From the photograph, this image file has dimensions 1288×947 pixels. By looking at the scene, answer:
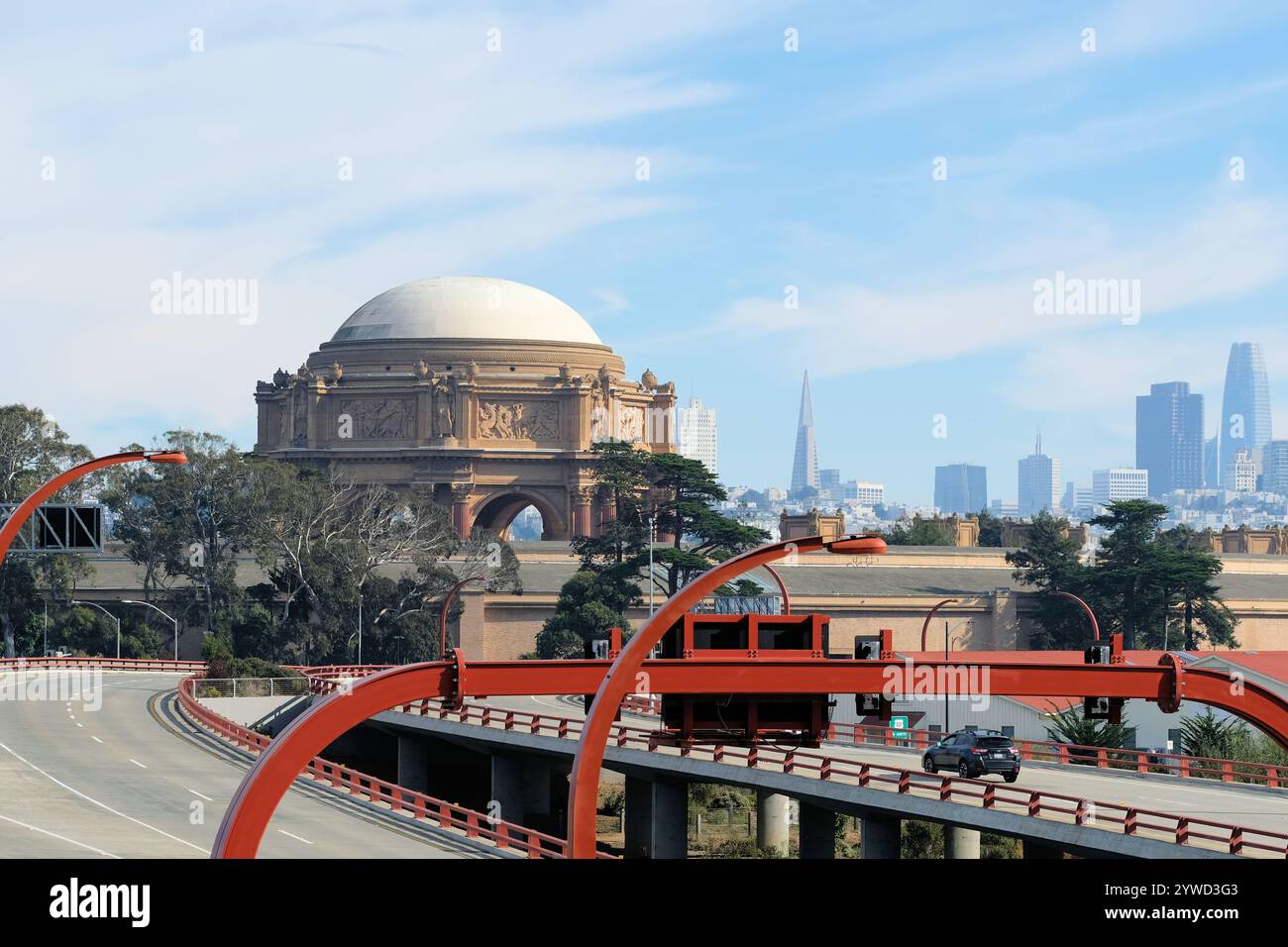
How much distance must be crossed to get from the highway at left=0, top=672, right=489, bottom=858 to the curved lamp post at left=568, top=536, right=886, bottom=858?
53.6 feet

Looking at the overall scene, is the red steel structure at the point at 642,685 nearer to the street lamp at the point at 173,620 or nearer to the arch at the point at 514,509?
the street lamp at the point at 173,620

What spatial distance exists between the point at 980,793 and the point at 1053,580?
222 feet

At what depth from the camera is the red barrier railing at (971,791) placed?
34.5 meters

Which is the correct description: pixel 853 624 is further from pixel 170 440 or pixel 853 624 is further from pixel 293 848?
pixel 293 848

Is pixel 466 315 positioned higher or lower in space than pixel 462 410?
higher

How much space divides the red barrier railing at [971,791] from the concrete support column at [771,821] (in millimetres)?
1094

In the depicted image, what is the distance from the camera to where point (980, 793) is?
4178 centimetres

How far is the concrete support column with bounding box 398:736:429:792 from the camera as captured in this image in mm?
66562

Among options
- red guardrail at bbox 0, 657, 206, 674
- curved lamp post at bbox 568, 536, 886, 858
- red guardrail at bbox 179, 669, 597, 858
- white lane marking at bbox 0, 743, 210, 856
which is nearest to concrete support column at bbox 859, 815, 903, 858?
red guardrail at bbox 179, 669, 597, 858

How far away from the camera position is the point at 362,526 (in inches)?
4097

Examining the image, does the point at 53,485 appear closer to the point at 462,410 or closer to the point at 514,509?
the point at 462,410

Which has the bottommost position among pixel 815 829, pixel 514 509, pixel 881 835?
pixel 815 829

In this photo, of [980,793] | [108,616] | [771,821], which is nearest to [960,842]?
[980,793]
